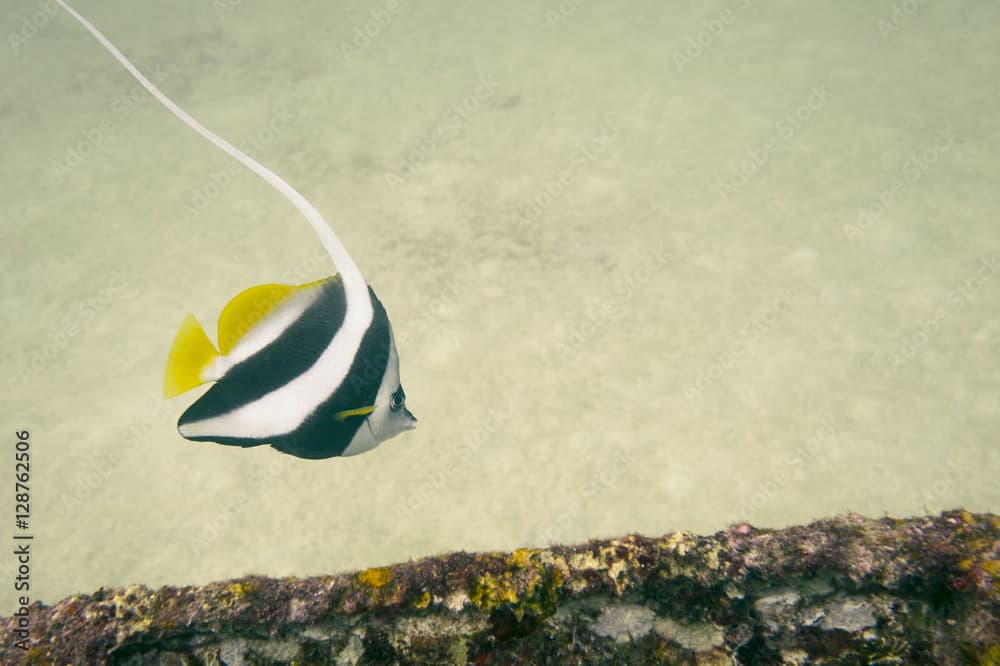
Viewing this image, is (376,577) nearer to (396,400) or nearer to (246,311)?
(396,400)

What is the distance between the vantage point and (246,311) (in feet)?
3.79

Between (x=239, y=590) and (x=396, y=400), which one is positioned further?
(x=239, y=590)

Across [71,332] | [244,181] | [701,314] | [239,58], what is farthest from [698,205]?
[239,58]

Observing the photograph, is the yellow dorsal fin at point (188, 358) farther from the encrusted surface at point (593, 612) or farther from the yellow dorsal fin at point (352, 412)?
the encrusted surface at point (593, 612)

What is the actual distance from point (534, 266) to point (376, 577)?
3.03 metres

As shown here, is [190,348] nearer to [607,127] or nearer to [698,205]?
[698,205]

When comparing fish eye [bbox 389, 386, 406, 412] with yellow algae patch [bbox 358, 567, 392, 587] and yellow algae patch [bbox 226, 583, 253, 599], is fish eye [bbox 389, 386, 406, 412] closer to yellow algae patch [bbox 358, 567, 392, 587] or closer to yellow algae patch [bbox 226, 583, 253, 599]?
yellow algae patch [bbox 358, 567, 392, 587]

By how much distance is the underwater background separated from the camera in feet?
10.4

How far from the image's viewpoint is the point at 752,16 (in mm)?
6562

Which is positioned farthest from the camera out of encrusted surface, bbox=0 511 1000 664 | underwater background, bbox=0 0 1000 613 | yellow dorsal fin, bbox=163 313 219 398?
underwater background, bbox=0 0 1000 613

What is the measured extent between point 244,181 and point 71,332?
6.17 ft

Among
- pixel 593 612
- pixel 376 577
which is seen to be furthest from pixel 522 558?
pixel 376 577

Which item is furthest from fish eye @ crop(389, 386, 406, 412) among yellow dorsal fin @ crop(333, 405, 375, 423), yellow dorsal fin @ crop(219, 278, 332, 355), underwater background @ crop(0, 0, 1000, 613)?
underwater background @ crop(0, 0, 1000, 613)

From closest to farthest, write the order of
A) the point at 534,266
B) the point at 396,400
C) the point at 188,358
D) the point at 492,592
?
1. the point at 188,358
2. the point at 396,400
3. the point at 492,592
4. the point at 534,266
